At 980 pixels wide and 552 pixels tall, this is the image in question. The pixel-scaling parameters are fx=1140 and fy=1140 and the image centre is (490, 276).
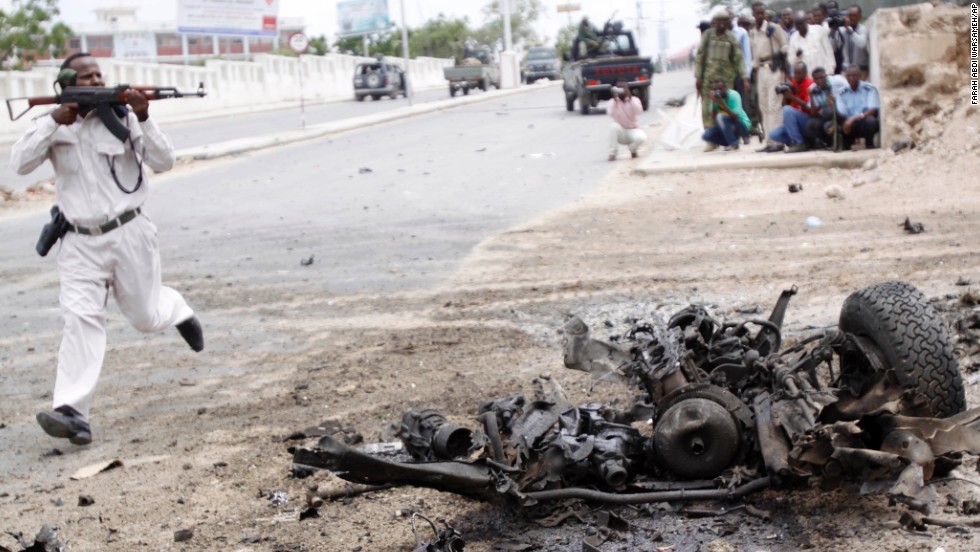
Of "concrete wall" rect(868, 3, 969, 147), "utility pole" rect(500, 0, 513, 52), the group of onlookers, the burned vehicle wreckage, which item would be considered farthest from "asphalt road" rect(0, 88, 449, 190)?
"utility pole" rect(500, 0, 513, 52)

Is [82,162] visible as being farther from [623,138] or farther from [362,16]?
[362,16]

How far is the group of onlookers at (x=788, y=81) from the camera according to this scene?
13.8 m

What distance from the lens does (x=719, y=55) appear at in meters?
15.9

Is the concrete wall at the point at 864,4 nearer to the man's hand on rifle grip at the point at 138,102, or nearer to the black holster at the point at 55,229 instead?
the man's hand on rifle grip at the point at 138,102

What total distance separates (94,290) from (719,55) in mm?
12004

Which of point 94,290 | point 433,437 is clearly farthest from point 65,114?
point 433,437

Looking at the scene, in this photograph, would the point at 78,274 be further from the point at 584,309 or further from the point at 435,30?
the point at 435,30

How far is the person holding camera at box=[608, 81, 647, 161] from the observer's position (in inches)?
670

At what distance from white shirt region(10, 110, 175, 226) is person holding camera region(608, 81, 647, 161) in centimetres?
1217

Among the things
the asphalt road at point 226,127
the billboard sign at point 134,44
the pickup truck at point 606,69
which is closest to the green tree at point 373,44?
the billboard sign at point 134,44

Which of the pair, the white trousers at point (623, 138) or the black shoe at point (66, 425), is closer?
the black shoe at point (66, 425)

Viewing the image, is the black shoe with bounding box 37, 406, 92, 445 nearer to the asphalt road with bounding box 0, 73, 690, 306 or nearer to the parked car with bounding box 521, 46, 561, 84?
the asphalt road with bounding box 0, 73, 690, 306

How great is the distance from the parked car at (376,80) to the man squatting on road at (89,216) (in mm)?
40294

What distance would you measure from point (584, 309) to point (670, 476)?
3577 mm
